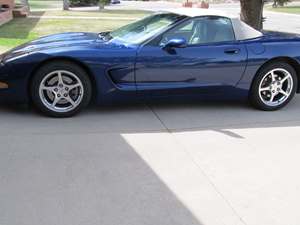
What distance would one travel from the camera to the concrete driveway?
3410 millimetres

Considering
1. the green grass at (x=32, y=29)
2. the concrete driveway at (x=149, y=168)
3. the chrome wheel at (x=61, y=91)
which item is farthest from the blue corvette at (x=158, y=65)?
the green grass at (x=32, y=29)

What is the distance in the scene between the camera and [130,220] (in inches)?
130

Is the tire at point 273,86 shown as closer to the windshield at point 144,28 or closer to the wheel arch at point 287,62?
the wheel arch at point 287,62

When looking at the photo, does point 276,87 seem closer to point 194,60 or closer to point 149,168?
point 194,60

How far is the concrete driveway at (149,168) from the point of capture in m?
3.41

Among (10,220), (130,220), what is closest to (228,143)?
(130,220)

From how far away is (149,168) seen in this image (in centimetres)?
421

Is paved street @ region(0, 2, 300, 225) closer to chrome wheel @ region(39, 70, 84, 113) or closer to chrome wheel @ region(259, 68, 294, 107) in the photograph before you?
chrome wheel @ region(39, 70, 84, 113)

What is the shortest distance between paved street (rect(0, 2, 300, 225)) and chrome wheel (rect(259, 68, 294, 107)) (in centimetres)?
34

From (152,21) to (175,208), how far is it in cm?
349

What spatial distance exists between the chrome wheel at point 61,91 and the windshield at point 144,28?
3.00ft

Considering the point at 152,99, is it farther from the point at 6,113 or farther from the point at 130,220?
the point at 130,220

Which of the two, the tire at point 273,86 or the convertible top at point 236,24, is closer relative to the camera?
the convertible top at point 236,24

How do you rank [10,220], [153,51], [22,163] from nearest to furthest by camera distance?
[10,220], [22,163], [153,51]
